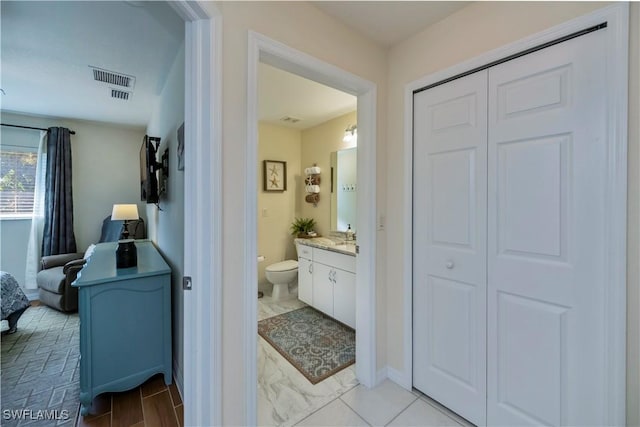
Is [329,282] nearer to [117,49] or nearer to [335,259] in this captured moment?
[335,259]

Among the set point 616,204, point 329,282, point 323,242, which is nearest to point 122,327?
point 329,282

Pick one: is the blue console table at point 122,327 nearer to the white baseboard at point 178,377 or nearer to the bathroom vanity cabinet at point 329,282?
the white baseboard at point 178,377

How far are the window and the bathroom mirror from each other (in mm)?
4136

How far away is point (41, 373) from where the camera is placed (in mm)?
1935

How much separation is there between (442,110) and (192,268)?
1633 millimetres

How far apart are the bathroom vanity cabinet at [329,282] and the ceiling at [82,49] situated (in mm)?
2216

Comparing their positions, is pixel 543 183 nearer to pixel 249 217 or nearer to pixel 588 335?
pixel 588 335

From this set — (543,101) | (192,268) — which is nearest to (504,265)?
(543,101)

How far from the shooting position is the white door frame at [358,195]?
1.22 metres

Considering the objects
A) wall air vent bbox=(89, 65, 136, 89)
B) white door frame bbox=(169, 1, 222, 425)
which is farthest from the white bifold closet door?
wall air vent bbox=(89, 65, 136, 89)

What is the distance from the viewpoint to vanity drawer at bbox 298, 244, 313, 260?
2.98 m

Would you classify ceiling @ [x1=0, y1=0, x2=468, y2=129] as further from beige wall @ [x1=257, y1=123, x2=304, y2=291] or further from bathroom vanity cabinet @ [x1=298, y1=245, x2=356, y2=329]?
bathroom vanity cabinet @ [x1=298, y1=245, x2=356, y2=329]

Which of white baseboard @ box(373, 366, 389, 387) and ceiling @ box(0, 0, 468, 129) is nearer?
ceiling @ box(0, 0, 468, 129)

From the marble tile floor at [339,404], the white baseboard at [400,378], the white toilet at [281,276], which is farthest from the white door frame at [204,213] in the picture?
the white toilet at [281,276]
